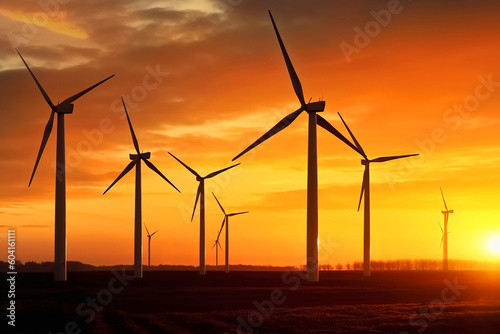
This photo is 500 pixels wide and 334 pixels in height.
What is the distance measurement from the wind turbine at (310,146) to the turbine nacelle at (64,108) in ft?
88.7

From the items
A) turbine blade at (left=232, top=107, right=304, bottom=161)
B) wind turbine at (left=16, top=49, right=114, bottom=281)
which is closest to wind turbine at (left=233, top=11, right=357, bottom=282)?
turbine blade at (left=232, top=107, right=304, bottom=161)

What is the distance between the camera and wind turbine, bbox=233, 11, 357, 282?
7925 centimetres

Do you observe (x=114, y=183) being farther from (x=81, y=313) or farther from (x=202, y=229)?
(x=81, y=313)

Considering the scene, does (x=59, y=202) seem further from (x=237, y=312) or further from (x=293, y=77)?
(x=237, y=312)

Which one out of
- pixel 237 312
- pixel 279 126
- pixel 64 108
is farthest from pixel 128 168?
pixel 237 312

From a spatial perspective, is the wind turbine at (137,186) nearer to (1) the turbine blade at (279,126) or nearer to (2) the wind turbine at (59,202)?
(2) the wind turbine at (59,202)

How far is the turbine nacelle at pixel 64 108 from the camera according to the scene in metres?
88.1

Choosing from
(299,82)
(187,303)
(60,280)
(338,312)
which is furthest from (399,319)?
(60,280)

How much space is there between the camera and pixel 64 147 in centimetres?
8612

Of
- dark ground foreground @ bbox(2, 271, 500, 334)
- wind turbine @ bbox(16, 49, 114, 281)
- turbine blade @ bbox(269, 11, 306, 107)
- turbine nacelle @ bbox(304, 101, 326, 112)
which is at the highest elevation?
turbine blade @ bbox(269, 11, 306, 107)

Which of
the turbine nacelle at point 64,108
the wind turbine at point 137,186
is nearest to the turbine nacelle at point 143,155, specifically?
the wind turbine at point 137,186

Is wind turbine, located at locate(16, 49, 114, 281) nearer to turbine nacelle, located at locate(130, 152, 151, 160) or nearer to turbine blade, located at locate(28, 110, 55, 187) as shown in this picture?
turbine blade, located at locate(28, 110, 55, 187)

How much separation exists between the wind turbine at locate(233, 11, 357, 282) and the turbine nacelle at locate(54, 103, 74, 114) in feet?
88.7

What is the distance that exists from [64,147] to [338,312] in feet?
151
